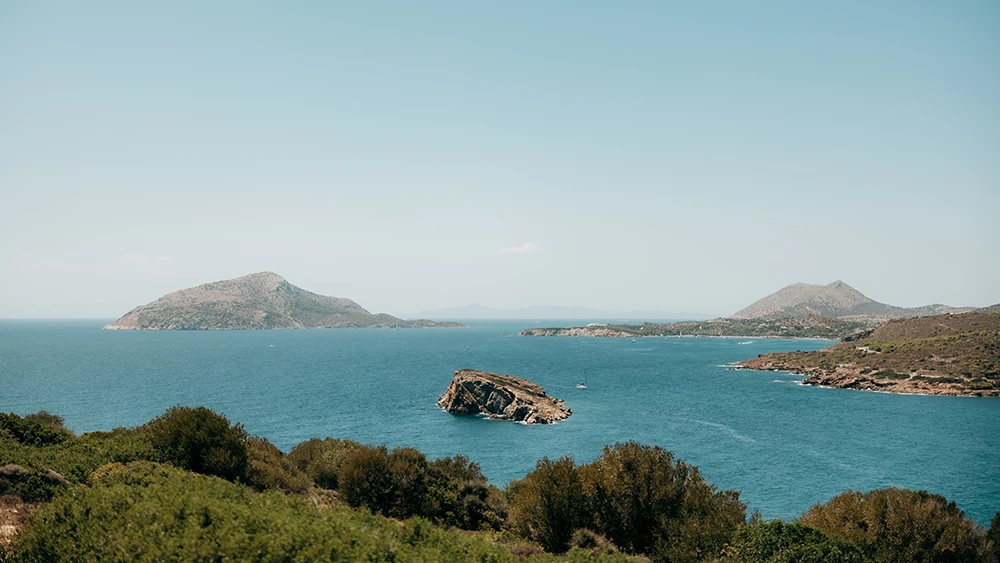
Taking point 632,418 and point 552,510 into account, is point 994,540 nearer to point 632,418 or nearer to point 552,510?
point 552,510

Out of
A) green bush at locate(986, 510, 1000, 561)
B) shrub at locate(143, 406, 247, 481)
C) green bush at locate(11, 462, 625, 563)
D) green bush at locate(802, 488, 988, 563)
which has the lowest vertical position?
green bush at locate(986, 510, 1000, 561)

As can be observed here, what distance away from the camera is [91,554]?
13.6 meters

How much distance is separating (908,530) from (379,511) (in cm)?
2918

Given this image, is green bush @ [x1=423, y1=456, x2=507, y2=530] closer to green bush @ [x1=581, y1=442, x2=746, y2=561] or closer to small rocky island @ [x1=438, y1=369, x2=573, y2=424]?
green bush @ [x1=581, y1=442, x2=746, y2=561]

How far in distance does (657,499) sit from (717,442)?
5008 centimetres

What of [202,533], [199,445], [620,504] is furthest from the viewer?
[620,504]

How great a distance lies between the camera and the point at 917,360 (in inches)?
5128

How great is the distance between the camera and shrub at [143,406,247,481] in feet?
96.8

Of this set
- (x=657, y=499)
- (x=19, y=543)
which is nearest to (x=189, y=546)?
(x=19, y=543)

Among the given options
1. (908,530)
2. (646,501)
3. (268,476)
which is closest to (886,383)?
(908,530)

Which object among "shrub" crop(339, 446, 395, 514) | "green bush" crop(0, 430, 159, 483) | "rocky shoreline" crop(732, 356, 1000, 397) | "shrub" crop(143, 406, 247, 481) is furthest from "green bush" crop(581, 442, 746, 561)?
"rocky shoreline" crop(732, 356, 1000, 397)

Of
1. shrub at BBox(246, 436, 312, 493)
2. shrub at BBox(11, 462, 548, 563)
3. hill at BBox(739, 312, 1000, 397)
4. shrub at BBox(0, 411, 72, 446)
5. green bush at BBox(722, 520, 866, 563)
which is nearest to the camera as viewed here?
shrub at BBox(11, 462, 548, 563)

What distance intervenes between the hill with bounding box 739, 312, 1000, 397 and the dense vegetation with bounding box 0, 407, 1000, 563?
107934 mm

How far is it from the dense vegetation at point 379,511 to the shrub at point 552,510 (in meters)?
0.08
